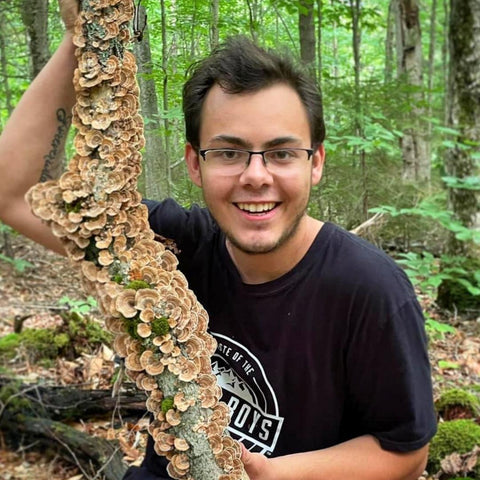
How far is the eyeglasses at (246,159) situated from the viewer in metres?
1.87

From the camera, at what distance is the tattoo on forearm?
1.87 m

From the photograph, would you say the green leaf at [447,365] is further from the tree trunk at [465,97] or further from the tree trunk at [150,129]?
the tree trunk at [150,129]

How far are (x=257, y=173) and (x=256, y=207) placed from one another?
0.48 ft

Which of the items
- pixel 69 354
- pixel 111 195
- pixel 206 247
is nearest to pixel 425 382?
pixel 206 247

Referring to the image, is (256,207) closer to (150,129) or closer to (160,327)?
(160,327)

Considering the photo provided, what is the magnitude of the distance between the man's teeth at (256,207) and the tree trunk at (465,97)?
184 inches

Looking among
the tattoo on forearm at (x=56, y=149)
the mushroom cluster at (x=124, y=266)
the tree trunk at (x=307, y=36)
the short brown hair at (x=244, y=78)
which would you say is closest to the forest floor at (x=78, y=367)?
the tattoo on forearm at (x=56, y=149)

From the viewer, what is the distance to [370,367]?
198 cm

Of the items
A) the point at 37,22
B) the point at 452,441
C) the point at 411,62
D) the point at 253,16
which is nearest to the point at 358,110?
the point at 253,16

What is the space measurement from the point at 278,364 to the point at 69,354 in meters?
3.33

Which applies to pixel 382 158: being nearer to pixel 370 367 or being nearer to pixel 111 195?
pixel 370 367

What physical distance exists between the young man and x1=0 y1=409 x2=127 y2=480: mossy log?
5.47ft

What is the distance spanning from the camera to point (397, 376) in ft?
6.39

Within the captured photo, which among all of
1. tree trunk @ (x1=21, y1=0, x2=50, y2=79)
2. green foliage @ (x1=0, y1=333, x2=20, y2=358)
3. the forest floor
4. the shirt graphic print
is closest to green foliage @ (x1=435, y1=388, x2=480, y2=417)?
the forest floor
